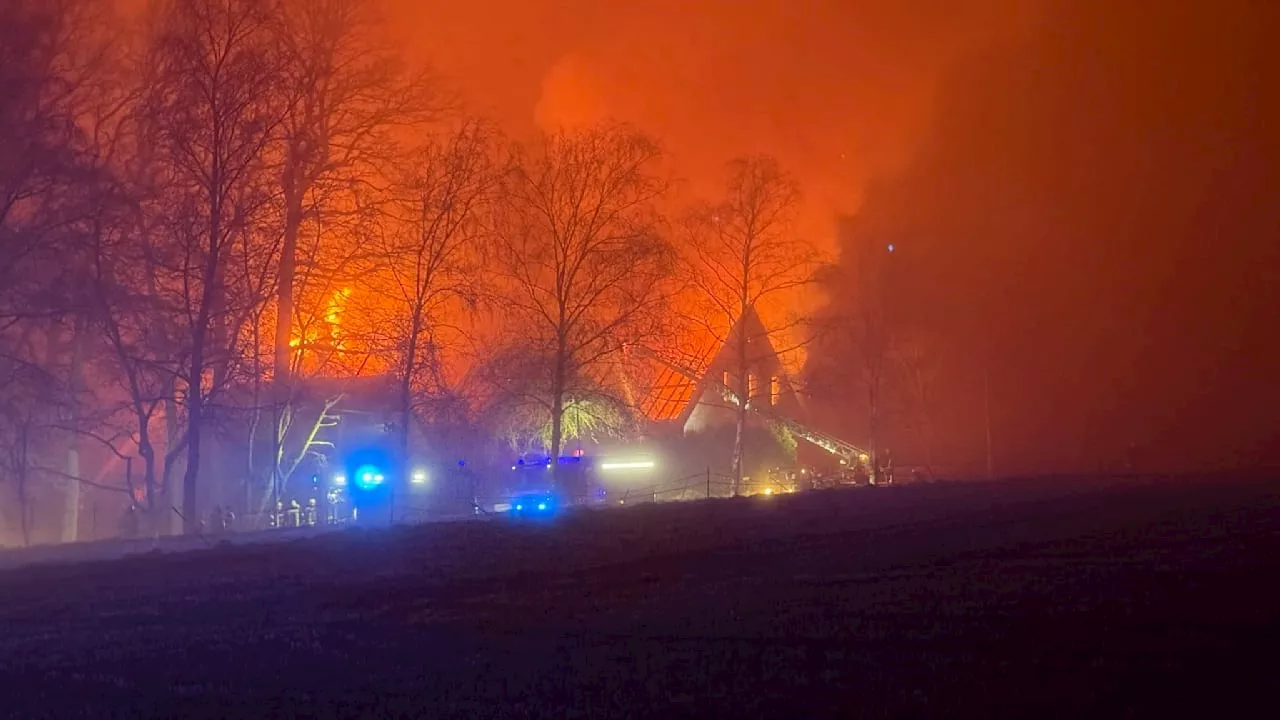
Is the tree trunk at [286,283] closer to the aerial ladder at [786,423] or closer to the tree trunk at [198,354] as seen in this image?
the tree trunk at [198,354]

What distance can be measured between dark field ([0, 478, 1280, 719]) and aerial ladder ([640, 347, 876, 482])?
1991cm

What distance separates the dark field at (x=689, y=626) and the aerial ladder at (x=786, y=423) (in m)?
19.9

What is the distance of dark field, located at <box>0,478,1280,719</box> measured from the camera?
9.29 metres

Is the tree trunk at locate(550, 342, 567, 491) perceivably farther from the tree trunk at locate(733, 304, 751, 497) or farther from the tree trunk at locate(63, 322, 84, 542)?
the tree trunk at locate(63, 322, 84, 542)

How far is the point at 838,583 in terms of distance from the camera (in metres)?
14.7

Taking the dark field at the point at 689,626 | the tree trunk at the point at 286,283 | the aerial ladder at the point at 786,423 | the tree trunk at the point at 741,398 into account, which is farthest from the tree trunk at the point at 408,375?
the tree trunk at the point at 741,398

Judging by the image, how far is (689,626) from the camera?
12.2 m

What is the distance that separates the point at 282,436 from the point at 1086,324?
169 ft

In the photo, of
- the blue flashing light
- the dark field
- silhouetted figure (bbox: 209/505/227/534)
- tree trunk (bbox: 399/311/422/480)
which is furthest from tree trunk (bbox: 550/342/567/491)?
the dark field

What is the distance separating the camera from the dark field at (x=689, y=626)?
9.29m

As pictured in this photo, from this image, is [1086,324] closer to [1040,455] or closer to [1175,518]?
[1040,455]

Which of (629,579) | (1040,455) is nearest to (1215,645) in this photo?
(629,579)

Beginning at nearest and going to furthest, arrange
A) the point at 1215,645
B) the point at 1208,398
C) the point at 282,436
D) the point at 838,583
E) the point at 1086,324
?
the point at 1215,645 < the point at 838,583 < the point at 282,436 < the point at 1208,398 < the point at 1086,324

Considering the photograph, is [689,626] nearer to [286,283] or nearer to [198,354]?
[198,354]
